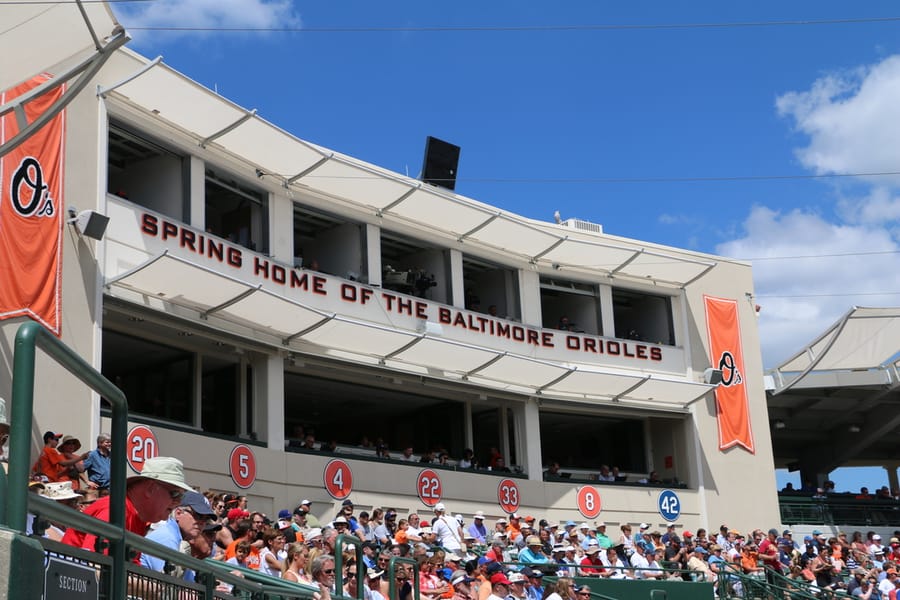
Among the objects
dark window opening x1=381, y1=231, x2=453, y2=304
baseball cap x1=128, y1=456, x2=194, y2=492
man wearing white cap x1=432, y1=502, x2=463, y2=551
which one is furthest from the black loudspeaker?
baseball cap x1=128, y1=456, x2=194, y2=492

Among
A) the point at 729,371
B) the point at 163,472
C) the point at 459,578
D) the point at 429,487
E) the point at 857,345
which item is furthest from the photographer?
the point at 857,345

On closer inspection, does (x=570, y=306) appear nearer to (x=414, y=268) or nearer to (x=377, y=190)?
(x=414, y=268)

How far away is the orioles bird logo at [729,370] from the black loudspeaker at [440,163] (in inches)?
358

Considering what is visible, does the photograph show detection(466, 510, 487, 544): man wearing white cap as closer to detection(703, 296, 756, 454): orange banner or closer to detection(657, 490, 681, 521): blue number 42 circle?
detection(657, 490, 681, 521): blue number 42 circle

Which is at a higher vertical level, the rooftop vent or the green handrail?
the rooftop vent

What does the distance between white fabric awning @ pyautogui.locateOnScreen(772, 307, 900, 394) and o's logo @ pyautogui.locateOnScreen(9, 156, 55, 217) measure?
76.9 ft

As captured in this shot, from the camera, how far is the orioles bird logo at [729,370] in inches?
1217

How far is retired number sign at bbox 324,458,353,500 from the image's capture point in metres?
22.5

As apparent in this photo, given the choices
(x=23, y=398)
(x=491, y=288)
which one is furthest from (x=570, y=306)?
(x=23, y=398)

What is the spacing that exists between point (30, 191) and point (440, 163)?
41.8ft

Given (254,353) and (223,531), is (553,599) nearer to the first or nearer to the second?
(223,531)

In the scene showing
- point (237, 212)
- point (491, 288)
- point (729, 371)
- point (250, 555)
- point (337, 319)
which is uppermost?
point (237, 212)

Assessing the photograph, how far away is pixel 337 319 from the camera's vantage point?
21.9 m

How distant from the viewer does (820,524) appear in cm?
3319
